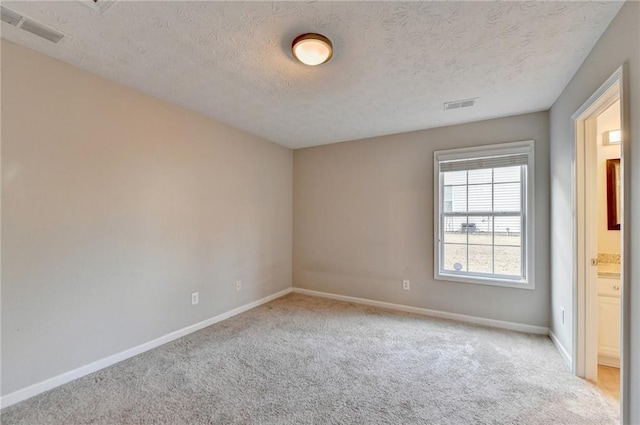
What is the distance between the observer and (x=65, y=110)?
7.27 ft

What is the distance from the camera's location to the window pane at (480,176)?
3449 mm

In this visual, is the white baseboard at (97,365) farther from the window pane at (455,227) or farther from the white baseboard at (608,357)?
the white baseboard at (608,357)

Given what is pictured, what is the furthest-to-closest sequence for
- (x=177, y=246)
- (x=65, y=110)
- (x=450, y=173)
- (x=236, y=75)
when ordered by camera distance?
(x=450, y=173) → (x=177, y=246) → (x=236, y=75) → (x=65, y=110)

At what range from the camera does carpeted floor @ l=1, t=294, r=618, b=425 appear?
72.4 inches

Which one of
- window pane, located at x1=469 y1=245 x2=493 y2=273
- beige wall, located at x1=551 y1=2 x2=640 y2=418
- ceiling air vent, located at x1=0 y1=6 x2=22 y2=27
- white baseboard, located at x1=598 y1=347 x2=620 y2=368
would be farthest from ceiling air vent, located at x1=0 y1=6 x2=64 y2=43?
white baseboard, located at x1=598 y1=347 x2=620 y2=368

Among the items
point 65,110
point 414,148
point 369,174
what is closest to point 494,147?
point 414,148

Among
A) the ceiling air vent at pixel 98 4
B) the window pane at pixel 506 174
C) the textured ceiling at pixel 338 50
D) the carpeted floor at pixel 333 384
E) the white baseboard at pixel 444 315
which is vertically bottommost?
the carpeted floor at pixel 333 384

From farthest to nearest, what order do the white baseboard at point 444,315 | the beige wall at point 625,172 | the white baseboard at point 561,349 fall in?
the white baseboard at point 444,315, the white baseboard at point 561,349, the beige wall at point 625,172

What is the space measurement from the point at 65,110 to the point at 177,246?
1.52m

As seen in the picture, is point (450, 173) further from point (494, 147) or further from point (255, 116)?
point (255, 116)

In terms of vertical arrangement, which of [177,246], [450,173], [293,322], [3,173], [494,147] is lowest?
[293,322]

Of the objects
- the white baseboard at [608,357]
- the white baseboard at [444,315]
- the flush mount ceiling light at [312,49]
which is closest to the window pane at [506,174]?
the white baseboard at [444,315]

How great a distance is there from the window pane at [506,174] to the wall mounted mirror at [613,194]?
0.77m

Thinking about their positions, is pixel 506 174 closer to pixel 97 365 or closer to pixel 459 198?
pixel 459 198
